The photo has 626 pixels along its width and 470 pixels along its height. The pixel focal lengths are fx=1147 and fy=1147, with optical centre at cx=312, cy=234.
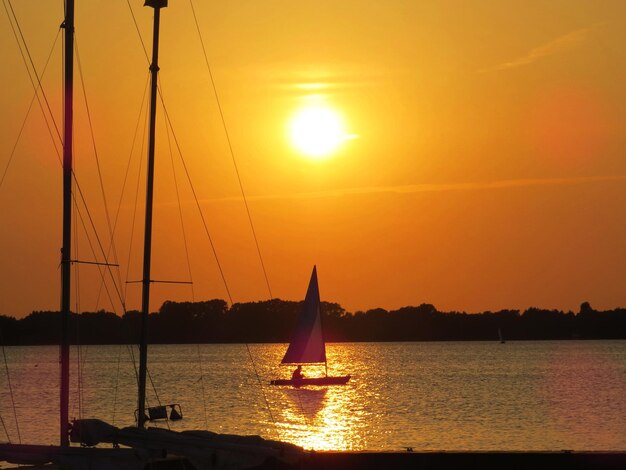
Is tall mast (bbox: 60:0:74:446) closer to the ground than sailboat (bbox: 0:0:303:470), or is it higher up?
higher up

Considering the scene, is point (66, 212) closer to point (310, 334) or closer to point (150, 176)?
point (150, 176)

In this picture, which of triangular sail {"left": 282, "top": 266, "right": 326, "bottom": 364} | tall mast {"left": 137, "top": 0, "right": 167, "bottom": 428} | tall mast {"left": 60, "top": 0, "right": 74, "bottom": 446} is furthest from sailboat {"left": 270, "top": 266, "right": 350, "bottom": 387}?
tall mast {"left": 60, "top": 0, "right": 74, "bottom": 446}

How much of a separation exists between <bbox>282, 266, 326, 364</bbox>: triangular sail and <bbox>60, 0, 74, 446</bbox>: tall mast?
6252 centimetres

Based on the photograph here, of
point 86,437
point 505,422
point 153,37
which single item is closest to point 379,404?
point 505,422

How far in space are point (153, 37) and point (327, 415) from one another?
46.6 meters

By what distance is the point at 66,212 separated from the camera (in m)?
26.8

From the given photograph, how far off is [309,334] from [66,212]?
6616 cm

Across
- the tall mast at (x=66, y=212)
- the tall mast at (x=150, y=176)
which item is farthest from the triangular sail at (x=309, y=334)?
the tall mast at (x=66, y=212)

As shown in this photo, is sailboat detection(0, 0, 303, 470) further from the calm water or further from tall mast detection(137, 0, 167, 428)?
the calm water

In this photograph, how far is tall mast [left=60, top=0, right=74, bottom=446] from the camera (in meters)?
26.1

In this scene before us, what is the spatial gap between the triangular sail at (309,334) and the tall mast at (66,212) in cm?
6252

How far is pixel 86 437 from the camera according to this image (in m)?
26.1

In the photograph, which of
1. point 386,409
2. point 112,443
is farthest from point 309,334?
point 112,443

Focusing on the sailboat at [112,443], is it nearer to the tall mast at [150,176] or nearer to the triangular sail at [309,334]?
the tall mast at [150,176]
